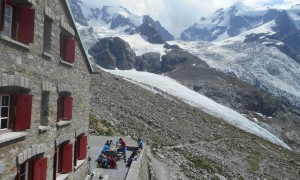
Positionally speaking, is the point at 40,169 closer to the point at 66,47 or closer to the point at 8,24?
the point at 8,24

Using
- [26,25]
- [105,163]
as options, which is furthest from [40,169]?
[105,163]

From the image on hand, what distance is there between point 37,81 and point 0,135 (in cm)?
323

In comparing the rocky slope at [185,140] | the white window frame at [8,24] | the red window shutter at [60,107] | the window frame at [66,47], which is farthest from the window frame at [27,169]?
the rocky slope at [185,140]

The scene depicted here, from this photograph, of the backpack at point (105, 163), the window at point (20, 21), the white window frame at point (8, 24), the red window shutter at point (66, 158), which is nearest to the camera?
the white window frame at point (8, 24)

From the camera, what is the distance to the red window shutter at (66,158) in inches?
814

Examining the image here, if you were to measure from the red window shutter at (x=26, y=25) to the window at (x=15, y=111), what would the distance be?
82.2 inches

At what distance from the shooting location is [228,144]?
7588 cm

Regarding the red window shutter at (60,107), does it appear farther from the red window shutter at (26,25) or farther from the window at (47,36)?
the red window shutter at (26,25)

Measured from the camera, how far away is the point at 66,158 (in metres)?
20.8

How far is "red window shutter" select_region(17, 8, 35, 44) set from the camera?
1438 centimetres

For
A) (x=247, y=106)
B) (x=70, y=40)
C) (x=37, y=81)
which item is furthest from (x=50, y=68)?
(x=247, y=106)

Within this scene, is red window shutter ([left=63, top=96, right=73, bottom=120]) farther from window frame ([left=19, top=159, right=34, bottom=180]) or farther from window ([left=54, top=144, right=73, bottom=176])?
window frame ([left=19, top=159, right=34, bottom=180])

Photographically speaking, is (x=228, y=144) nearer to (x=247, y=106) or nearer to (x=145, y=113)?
(x=145, y=113)

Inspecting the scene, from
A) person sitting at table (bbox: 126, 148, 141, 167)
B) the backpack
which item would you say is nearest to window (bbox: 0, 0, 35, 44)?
the backpack
